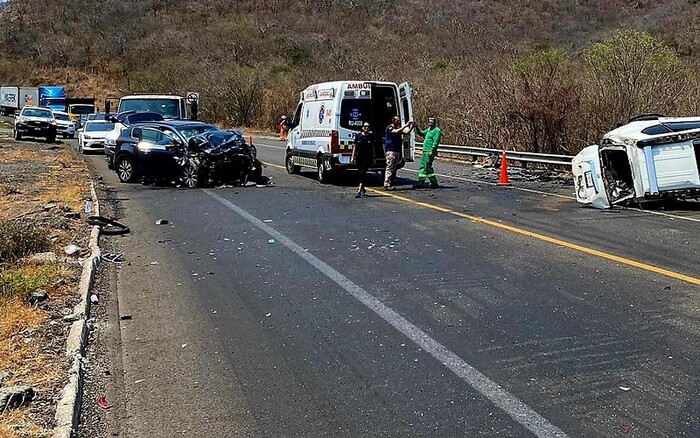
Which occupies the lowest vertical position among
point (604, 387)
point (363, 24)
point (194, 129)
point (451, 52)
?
point (604, 387)

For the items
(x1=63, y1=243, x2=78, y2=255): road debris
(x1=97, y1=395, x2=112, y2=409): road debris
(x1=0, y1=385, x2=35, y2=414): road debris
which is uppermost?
(x1=63, y1=243, x2=78, y2=255): road debris

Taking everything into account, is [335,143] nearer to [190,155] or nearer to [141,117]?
[190,155]

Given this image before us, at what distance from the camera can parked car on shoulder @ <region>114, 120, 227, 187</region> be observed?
19.3m

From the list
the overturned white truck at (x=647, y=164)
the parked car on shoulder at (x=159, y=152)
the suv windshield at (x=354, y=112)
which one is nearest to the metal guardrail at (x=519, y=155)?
the suv windshield at (x=354, y=112)

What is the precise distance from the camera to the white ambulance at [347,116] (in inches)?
757

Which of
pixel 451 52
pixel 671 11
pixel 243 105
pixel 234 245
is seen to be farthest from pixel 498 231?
pixel 671 11

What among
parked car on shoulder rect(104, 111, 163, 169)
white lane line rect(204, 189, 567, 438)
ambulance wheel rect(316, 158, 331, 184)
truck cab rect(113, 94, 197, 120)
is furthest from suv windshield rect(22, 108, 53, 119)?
white lane line rect(204, 189, 567, 438)

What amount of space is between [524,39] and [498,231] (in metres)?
75.9

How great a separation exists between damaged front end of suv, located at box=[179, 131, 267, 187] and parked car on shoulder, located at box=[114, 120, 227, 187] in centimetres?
4

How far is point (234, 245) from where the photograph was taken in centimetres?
1130

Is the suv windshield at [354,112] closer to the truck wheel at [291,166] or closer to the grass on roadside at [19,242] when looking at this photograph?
the truck wheel at [291,166]

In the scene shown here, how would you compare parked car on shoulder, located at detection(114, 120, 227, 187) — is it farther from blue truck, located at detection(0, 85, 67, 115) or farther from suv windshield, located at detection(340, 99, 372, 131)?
blue truck, located at detection(0, 85, 67, 115)

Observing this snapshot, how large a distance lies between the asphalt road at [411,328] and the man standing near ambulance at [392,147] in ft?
17.5

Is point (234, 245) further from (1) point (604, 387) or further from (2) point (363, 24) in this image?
(2) point (363, 24)
